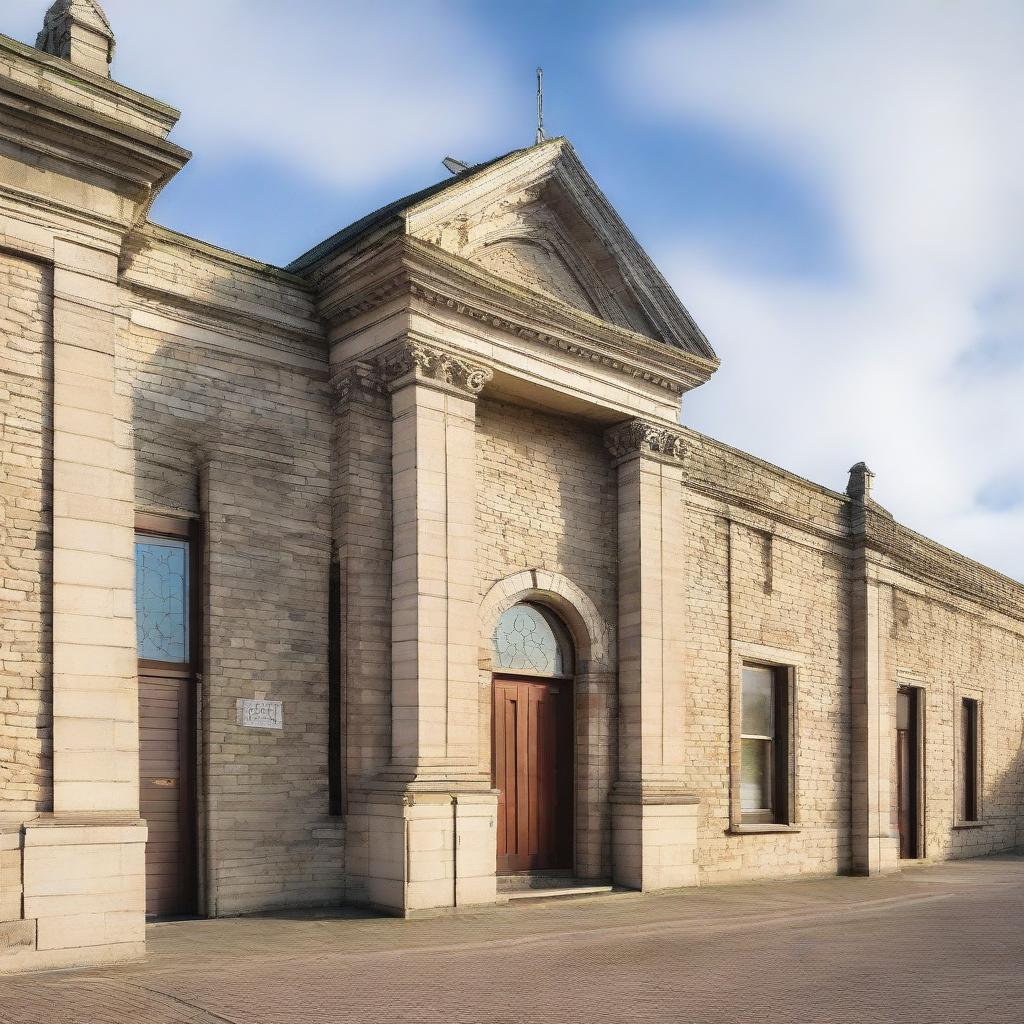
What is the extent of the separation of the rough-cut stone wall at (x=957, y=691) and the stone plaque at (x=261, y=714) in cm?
1109

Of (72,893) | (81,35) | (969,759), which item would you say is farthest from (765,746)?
(81,35)

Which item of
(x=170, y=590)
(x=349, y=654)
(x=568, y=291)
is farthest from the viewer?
A: (x=568, y=291)

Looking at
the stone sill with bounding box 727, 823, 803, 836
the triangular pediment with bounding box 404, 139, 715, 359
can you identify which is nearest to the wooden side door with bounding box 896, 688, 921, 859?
the stone sill with bounding box 727, 823, 803, 836

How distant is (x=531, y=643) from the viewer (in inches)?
541

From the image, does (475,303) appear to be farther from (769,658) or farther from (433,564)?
(769,658)

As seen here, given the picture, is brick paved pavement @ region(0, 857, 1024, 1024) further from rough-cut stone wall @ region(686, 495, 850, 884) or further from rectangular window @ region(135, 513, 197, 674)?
rough-cut stone wall @ region(686, 495, 850, 884)

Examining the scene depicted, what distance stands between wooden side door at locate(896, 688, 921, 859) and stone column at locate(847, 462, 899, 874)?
1.05 metres

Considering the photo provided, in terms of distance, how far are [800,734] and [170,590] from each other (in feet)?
32.4

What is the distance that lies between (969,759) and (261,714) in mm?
15937

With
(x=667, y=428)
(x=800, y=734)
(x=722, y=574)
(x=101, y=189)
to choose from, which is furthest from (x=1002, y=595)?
(x=101, y=189)

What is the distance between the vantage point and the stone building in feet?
29.2

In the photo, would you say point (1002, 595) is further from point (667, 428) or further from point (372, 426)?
Result: point (372, 426)

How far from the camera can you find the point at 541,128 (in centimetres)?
1448

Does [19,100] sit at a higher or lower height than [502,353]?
higher
